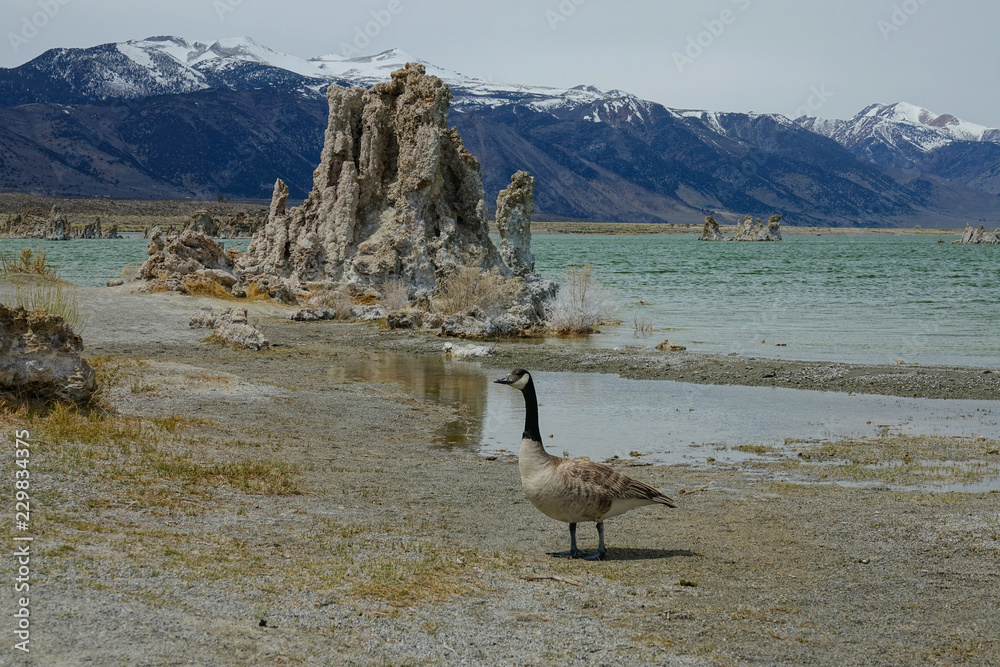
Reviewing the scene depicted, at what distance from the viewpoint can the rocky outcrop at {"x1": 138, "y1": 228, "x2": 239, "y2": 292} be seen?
1286 inches

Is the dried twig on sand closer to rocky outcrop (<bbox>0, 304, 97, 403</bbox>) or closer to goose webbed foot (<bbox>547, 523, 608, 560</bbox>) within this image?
goose webbed foot (<bbox>547, 523, 608, 560</bbox>)

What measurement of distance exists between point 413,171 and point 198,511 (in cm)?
2413

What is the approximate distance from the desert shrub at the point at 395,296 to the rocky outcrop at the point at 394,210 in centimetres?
22

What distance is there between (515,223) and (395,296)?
548 cm

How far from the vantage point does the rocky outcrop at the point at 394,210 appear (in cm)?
3086

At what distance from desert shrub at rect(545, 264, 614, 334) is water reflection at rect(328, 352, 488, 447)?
19.9 ft

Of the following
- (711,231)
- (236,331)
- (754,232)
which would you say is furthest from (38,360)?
(754,232)

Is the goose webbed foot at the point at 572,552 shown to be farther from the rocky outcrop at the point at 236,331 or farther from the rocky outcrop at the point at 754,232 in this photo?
the rocky outcrop at the point at 754,232

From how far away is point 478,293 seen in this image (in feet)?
89.7

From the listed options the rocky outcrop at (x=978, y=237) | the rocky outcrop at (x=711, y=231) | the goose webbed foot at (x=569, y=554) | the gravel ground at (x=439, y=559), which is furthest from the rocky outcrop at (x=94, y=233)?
the rocky outcrop at (x=978, y=237)

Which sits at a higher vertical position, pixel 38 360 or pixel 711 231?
pixel 711 231

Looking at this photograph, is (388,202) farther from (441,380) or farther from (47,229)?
(47,229)

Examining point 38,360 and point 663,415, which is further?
point 663,415

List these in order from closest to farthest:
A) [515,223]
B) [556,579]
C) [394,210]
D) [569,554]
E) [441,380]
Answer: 1. [556,579]
2. [569,554]
3. [441,380]
4. [394,210]
5. [515,223]
